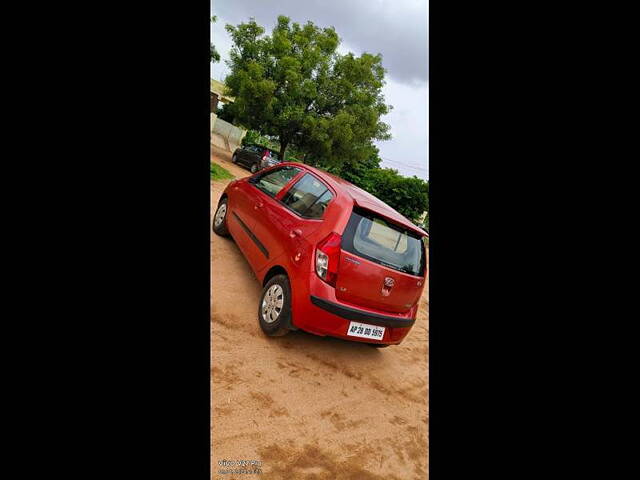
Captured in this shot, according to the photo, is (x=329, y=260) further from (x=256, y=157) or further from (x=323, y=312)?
(x=256, y=157)

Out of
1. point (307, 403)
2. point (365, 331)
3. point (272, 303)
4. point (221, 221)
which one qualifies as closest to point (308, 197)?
point (272, 303)

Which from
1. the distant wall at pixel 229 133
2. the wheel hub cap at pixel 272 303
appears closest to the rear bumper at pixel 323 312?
the wheel hub cap at pixel 272 303

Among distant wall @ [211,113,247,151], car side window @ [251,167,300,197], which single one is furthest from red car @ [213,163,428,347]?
distant wall @ [211,113,247,151]

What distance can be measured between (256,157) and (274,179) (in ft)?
43.0

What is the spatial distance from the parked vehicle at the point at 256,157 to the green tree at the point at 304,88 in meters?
0.83

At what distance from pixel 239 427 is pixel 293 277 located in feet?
4.25

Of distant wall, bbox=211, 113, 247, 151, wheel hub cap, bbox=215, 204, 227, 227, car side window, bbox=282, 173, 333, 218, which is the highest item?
distant wall, bbox=211, 113, 247, 151

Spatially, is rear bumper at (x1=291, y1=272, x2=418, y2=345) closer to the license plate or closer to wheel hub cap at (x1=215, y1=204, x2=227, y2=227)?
the license plate

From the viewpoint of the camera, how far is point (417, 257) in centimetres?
344

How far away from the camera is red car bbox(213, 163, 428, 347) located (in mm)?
3002

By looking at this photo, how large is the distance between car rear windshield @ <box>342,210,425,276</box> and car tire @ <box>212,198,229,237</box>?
8.64 feet

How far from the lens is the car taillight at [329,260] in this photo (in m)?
2.98

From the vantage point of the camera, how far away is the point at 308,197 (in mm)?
3613
